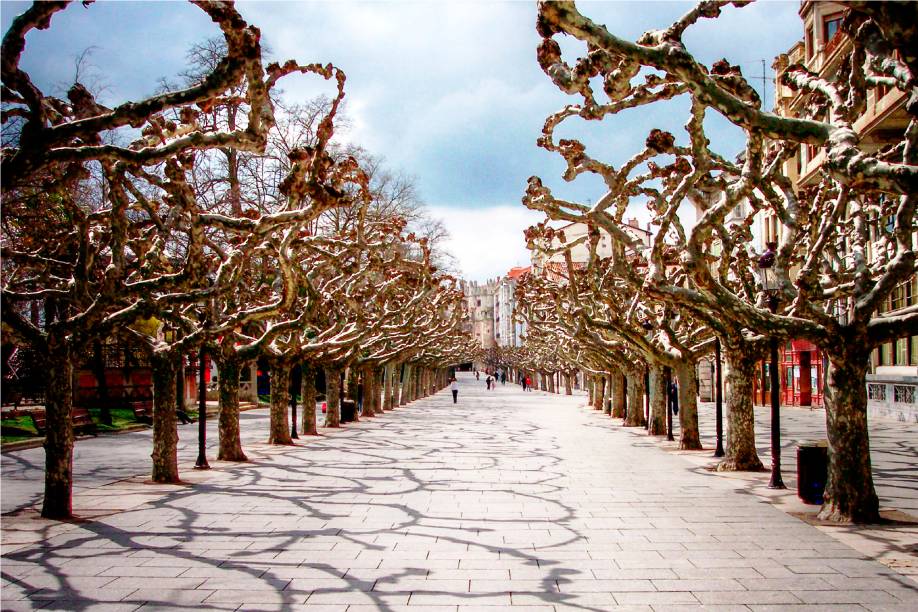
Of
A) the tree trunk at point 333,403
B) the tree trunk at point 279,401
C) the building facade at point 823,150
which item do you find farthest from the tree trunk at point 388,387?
the building facade at point 823,150

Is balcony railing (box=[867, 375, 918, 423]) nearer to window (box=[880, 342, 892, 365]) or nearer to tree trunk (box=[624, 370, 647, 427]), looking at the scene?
window (box=[880, 342, 892, 365])

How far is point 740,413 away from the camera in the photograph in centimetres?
1426

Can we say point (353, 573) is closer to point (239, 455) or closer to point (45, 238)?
point (239, 455)

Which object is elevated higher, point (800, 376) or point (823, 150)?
point (823, 150)

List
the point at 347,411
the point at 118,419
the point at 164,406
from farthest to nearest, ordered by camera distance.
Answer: the point at 347,411 < the point at 118,419 < the point at 164,406

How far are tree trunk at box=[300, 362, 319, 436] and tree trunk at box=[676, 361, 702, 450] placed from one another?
10570 mm

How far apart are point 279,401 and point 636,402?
13.6 m

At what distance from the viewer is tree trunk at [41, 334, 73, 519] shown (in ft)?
32.7

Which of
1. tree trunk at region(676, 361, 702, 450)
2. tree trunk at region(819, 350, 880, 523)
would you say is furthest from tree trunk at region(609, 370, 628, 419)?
tree trunk at region(819, 350, 880, 523)

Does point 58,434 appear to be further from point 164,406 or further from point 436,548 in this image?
point 436,548

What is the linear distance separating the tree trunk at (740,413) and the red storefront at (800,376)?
80.3ft

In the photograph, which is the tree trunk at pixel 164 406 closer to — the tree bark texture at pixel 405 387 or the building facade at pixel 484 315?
the tree bark texture at pixel 405 387

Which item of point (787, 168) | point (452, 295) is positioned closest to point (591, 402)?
point (452, 295)

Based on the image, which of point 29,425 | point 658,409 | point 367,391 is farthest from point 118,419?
point 658,409
